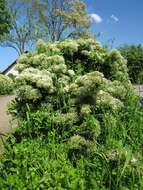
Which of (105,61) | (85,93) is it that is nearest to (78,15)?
(105,61)

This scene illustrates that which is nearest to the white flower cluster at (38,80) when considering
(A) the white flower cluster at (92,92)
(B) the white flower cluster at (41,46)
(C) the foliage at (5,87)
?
(A) the white flower cluster at (92,92)

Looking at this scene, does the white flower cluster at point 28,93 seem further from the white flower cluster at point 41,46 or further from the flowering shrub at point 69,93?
the white flower cluster at point 41,46

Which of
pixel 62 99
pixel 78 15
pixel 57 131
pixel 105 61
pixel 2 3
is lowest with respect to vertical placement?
pixel 57 131

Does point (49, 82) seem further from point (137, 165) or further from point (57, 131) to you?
point (137, 165)

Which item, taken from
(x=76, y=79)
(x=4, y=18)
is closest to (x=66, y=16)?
(x=4, y=18)

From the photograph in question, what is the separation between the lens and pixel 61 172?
9.23 feet

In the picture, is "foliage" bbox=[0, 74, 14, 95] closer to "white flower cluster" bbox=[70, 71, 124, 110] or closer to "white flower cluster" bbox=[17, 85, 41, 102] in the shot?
"white flower cluster" bbox=[17, 85, 41, 102]

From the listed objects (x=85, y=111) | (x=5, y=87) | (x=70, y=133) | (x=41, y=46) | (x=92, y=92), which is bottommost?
(x=70, y=133)

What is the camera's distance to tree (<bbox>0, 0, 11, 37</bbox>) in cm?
3731

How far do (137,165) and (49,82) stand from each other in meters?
2.23

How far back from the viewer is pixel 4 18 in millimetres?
37719

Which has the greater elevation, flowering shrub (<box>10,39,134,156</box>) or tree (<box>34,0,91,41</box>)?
tree (<box>34,0,91,41</box>)

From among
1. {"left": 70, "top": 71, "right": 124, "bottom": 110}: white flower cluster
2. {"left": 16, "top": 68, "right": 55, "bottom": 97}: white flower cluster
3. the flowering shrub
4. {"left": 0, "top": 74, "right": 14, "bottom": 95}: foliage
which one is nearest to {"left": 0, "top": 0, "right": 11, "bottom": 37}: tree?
{"left": 0, "top": 74, "right": 14, "bottom": 95}: foliage

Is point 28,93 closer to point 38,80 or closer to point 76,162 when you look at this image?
point 38,80
